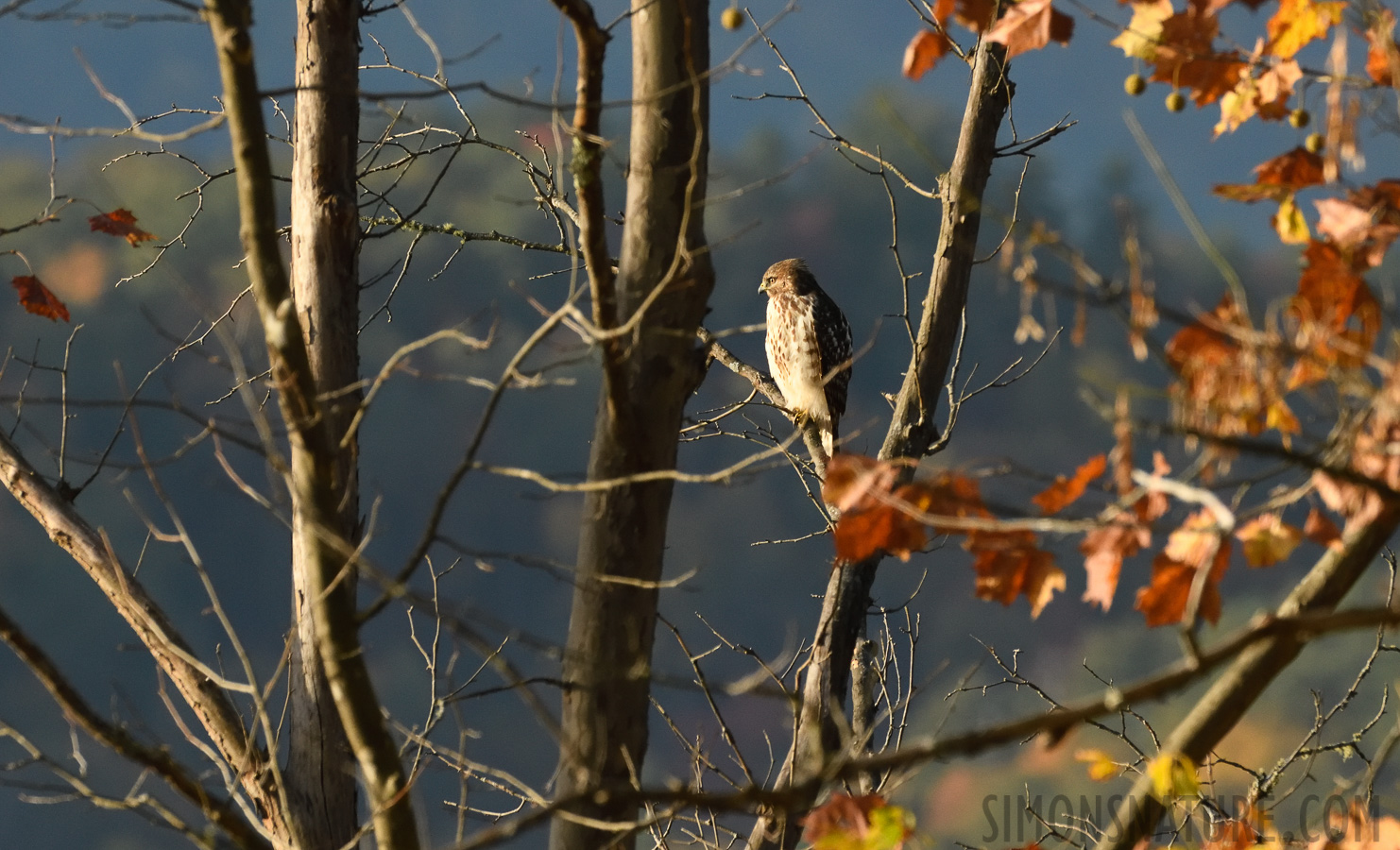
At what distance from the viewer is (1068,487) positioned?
8.02ft

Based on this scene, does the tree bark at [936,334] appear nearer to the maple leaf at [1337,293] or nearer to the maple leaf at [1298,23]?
the maple leaf at [1298,23]

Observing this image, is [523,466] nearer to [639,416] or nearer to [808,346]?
[808,346]

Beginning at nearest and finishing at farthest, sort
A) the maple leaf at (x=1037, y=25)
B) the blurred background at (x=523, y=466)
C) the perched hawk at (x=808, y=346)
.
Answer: the maple leaf at (x=1037, y=25)
the perched hawk at (x=808, y=346)
the blurred background at (x=523, y=466)

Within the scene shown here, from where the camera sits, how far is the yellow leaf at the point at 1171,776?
2.29 metres

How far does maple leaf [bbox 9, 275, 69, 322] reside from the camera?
419 centimetres

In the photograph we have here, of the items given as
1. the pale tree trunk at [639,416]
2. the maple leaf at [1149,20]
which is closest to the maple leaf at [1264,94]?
the maple leaf at [1149,20]

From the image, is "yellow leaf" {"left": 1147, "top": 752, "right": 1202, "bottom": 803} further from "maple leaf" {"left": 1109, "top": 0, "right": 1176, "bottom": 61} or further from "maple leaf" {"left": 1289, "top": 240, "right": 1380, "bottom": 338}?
"maple leaf" {"left": 1109, "top": 0, "right": 1176, "bottom": 61}

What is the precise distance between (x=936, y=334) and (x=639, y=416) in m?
1.72

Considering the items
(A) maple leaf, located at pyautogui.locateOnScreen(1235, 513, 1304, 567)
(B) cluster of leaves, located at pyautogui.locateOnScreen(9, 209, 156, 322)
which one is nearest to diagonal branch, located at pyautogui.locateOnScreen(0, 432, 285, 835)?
(B) cluster of leaves, located at pyautogui.locateOnScreen(9, 209, 156, 322)

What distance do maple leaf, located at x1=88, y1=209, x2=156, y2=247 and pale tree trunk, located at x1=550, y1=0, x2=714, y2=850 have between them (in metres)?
2.31

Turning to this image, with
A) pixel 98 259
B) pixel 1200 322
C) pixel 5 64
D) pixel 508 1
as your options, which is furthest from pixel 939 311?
pixel 508 1

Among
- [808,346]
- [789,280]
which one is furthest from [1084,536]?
[789,280]

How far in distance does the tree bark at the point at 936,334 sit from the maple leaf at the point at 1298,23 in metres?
1.38

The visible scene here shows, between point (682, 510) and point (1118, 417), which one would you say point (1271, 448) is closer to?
point (1118, 417)
